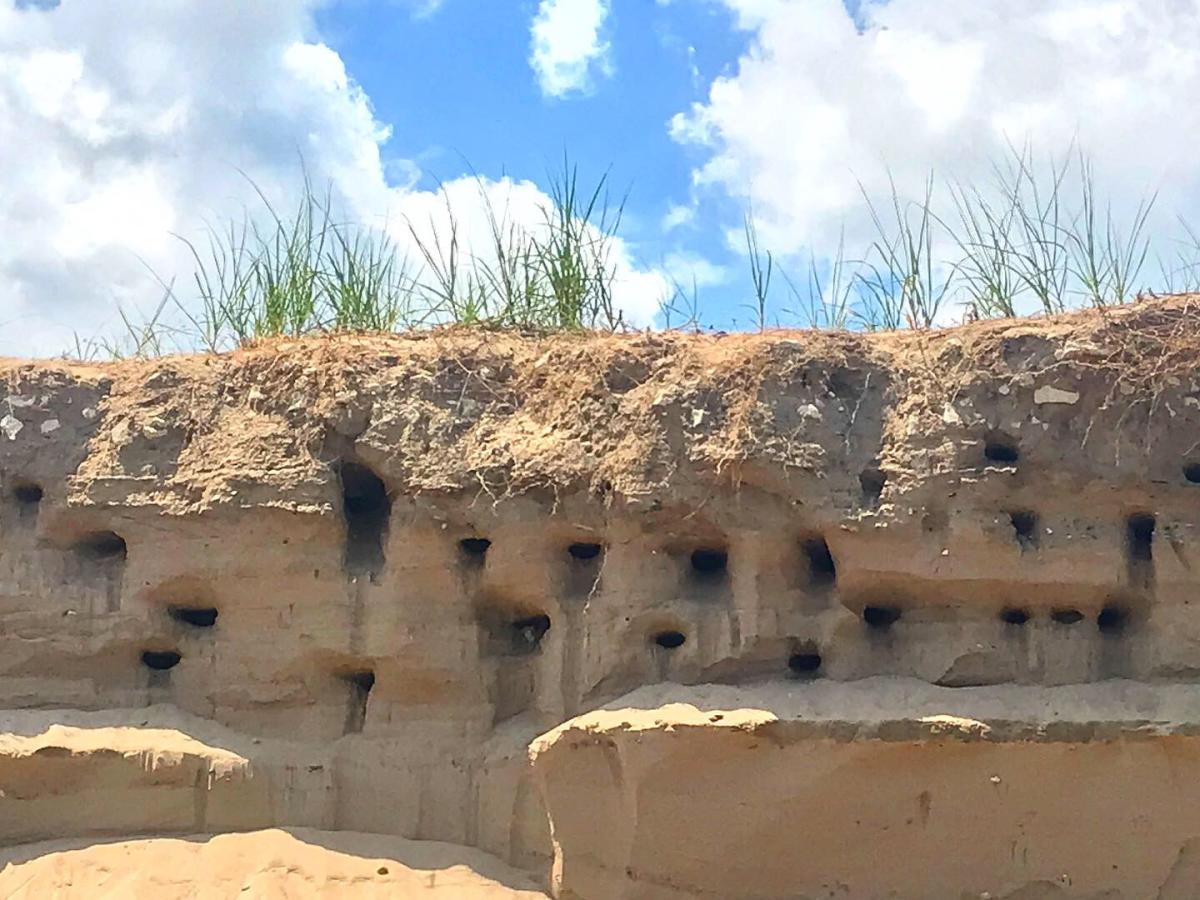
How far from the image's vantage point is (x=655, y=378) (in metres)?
6.35

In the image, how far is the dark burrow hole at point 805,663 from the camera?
5.94 m

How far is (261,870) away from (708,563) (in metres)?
2.36

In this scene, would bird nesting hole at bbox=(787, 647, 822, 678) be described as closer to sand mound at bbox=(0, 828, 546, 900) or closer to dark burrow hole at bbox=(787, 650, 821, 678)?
dark burrow hole at bbox=(787, 650, 821, 678)

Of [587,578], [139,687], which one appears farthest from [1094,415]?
[139,687]

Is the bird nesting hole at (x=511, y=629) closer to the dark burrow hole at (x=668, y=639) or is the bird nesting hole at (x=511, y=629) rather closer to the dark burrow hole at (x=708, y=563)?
the dark burrow hole at (x=668, y=639)

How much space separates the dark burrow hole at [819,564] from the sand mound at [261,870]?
180 cm

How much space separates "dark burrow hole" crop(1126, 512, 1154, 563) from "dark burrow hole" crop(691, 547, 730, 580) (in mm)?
1689

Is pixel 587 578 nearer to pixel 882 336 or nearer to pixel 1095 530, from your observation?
pixel 882 336

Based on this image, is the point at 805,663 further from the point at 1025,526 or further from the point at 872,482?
the point at 1025,526

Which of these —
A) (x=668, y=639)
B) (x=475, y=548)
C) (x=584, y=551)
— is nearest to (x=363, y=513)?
(x=475, y=548)

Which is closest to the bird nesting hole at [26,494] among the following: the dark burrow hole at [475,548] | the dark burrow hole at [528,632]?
the dark burrow hole at [475,548]

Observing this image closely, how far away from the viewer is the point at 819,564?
610 centimetres

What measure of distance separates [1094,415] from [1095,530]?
1.60 ft

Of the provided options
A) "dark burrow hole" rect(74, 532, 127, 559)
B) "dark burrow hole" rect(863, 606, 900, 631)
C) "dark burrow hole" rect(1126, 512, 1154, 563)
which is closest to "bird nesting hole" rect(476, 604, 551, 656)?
"dark burrow hole" rect(863, 606, 900, 631)
